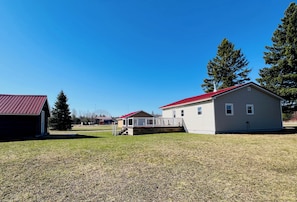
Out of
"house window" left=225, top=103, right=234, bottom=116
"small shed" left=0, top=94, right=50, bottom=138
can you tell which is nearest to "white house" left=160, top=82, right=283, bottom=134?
"house window" left=225, top=103, right=234, bottom=116

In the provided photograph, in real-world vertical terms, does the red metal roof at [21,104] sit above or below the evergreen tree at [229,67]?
below

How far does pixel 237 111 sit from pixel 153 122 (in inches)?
315

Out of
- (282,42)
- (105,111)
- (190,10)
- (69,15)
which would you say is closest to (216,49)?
(282,42)

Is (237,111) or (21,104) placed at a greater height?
(21,104)

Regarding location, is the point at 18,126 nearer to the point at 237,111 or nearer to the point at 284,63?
the point at 237,111

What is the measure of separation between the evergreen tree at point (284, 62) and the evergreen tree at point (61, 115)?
31.5m

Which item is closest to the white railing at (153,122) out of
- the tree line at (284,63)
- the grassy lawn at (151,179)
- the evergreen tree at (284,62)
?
the tree line at (284,63)

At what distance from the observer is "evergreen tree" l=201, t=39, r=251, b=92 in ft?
108

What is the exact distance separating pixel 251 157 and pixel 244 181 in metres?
2.76

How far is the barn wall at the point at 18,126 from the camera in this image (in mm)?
13875

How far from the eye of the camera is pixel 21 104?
49.7ft

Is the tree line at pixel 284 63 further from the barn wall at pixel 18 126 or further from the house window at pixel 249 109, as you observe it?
the barn wall at pixel 18 126

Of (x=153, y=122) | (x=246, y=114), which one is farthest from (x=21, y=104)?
(x=246, y=114)

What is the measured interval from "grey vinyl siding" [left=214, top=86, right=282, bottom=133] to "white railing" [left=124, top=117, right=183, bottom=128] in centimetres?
504
